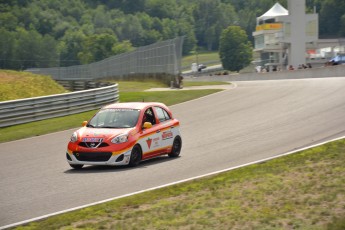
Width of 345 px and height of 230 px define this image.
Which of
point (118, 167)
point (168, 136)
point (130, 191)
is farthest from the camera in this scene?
point (168, 136)

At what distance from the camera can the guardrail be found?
25962 millimetres

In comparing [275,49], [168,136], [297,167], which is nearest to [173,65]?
[168,136]

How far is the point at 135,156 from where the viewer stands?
1551cm

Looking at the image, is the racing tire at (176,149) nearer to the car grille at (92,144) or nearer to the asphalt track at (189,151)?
the asphalt track at (189,151)

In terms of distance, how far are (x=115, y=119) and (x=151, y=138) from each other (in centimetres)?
81

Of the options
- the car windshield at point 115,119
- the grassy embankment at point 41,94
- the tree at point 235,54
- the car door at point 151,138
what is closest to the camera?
the car door at point 151,138

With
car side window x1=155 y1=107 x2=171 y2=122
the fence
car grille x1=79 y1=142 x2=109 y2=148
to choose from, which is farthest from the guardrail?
the fence

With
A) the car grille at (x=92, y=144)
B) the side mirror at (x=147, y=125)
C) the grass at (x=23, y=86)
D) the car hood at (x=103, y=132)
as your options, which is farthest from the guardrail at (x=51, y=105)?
the car grille at (x=92, y=144)

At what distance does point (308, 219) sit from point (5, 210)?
13.5 ft

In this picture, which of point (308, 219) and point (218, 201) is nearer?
point (308, 219)

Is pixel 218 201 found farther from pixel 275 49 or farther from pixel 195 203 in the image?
pixel 275 49

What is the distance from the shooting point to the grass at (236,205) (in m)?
9.29

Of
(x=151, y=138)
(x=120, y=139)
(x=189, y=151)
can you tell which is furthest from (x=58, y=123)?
(x=120, y=139)

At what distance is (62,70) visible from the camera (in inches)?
3681
